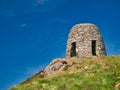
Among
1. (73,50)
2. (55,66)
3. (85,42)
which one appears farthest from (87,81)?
(73,50)

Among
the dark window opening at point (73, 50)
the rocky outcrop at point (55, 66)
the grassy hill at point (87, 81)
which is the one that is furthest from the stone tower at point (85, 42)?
the grassy hill at point (87, 81)

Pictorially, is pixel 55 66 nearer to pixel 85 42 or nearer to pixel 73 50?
pixel 85 42

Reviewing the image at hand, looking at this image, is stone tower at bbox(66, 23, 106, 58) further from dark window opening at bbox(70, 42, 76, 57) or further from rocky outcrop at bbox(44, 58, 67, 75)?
rocky outcrop at bbox(44, 58, 67, 75)

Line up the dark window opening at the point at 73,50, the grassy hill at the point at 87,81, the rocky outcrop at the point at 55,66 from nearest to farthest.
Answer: the grassy hill at the point at 87,81 < the rocky outcrop at the point at 55,66 < the dark window opening at the point at 73,50

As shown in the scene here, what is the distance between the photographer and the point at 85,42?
5781 centimetres

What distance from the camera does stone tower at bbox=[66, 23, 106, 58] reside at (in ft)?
188

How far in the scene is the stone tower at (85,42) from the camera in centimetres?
5741

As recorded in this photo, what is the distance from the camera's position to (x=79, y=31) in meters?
59.3

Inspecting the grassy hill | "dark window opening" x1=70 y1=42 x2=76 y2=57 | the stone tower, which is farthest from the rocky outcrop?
"dark window opening" x1=70 y1=42 x2=76 y2=57

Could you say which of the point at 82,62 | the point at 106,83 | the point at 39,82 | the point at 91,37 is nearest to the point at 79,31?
the point at 91,37

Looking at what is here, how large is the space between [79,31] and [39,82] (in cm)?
2180

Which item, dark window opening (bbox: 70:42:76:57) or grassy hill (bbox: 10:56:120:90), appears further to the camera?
dark window opening (bbox: 70:42:76:57)

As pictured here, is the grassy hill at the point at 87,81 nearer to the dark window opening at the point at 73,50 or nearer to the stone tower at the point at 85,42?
the stone tower at the point at 85,42

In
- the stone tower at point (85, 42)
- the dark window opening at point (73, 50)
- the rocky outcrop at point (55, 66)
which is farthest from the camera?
the dark window opening at point (73, 50)
